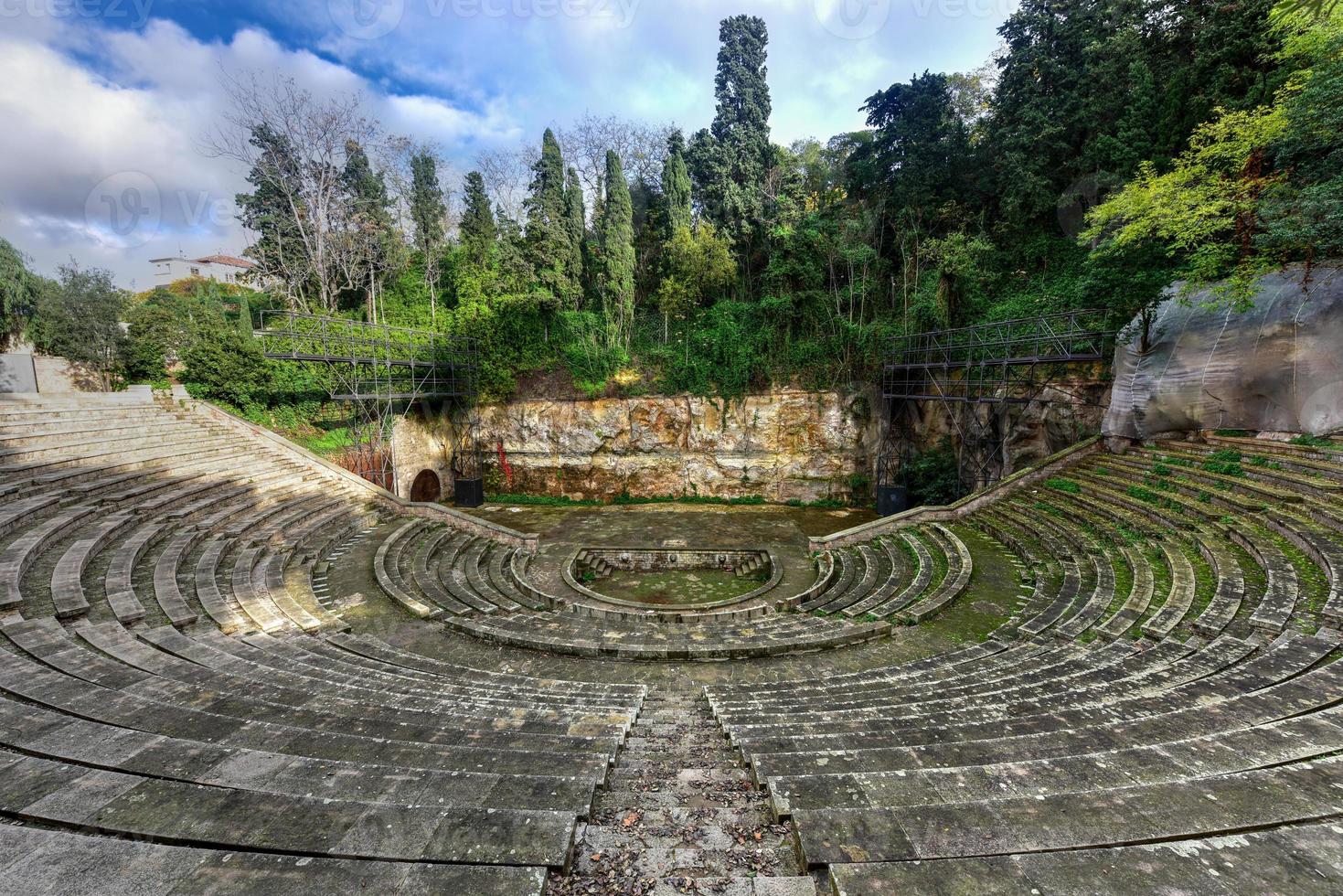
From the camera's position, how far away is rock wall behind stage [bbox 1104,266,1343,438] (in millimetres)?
9852

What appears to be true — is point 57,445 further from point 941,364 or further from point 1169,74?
point 1169,74

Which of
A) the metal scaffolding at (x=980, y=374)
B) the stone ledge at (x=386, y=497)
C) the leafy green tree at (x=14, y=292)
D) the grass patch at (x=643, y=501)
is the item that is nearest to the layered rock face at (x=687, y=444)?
the grass patch at (x=643, y=501)

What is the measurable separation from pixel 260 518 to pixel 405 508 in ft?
12.6

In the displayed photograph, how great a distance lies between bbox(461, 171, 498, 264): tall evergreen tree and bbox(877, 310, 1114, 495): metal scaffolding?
20.8 metres

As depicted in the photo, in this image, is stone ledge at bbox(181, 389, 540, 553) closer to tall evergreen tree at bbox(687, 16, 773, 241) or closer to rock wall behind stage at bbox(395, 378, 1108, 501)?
rock wall behind stage at bbox(395, 378, 1108, 501)

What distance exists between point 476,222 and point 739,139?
46.1 feet

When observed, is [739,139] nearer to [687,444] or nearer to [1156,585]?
[687,444]

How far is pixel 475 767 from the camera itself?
3.67 metres

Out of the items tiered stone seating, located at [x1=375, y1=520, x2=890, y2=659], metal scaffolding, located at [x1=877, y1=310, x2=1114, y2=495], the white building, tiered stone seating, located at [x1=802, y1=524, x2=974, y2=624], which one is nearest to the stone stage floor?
tiered stone seating, located at [x1=375, y1=520, x2=890, y2=659]

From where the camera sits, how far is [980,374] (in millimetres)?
15258

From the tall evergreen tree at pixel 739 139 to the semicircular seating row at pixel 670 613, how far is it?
17.3 m

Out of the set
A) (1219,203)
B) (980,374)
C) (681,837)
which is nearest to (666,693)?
(681,837)

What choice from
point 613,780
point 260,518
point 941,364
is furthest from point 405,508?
point 941,364

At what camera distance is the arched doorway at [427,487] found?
20422 mm
